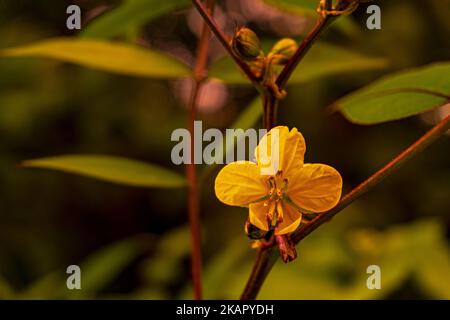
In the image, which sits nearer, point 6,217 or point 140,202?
point 6,217

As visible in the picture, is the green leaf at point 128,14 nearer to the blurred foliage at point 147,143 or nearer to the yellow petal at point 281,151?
the yellow petal at point 281,151

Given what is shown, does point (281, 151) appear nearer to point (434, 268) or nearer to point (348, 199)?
point (348, 199)

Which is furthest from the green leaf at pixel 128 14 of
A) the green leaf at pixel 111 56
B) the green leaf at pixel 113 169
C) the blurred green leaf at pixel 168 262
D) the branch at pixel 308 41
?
the blurred green leaf at pixel 168 262

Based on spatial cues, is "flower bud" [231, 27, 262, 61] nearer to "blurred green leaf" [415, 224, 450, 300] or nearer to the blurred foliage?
"blurred green leaf" [415, 224, 450, 300]

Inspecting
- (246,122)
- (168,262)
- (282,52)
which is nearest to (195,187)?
(246,122)

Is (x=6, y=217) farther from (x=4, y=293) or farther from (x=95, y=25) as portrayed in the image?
(x=95, y=25)

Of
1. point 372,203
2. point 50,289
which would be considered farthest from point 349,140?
point 50,289

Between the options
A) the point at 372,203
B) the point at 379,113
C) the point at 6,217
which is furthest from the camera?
the point at 372,203
